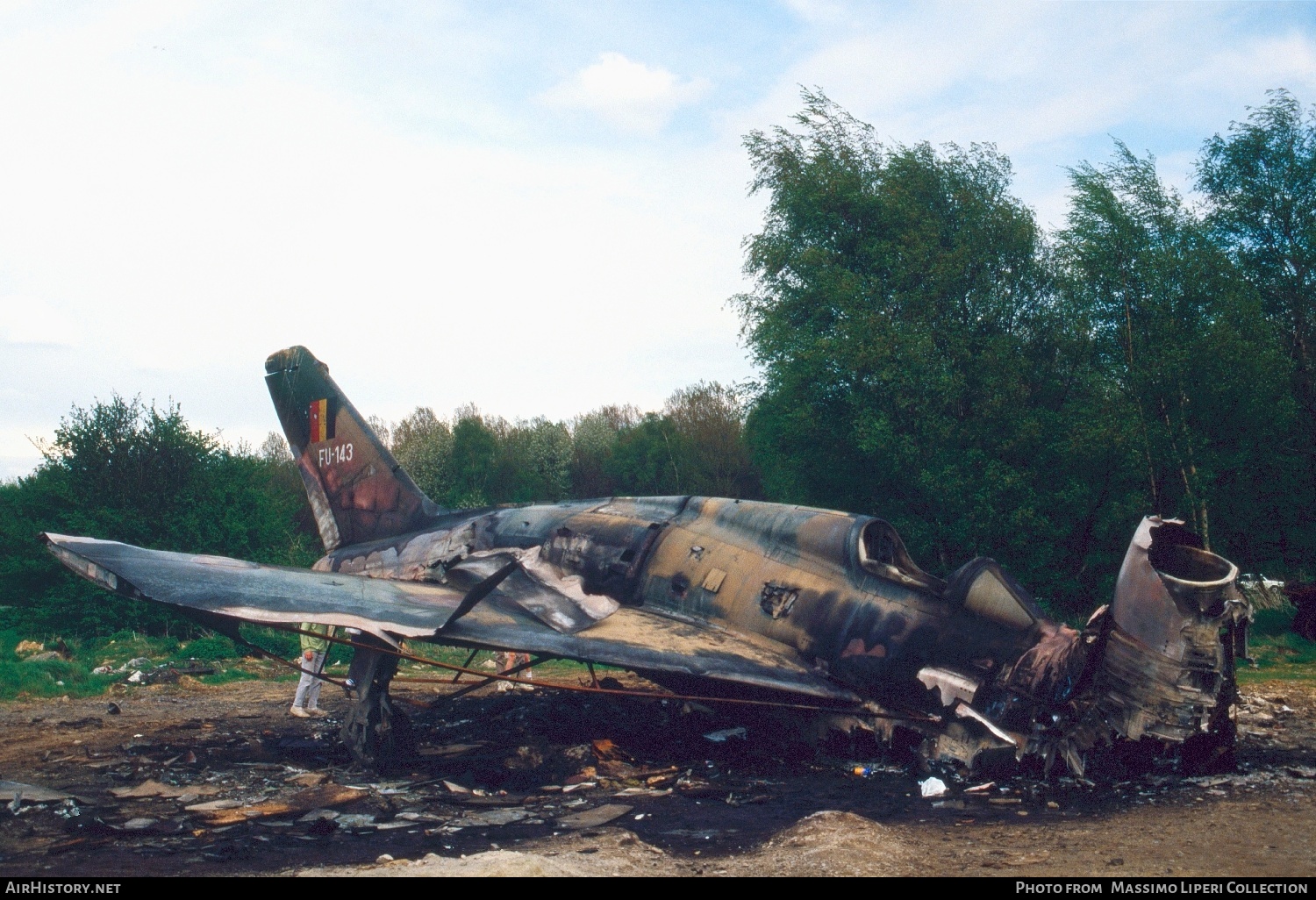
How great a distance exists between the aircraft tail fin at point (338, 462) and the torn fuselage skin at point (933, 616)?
306 centimetres

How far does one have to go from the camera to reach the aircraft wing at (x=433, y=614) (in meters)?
8.21

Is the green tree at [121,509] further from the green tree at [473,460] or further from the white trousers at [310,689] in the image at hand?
the green tree at [473,460]

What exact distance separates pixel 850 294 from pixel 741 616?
66.7 ft

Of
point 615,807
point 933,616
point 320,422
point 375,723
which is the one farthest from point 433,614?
point 320,422

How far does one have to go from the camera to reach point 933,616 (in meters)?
9.03

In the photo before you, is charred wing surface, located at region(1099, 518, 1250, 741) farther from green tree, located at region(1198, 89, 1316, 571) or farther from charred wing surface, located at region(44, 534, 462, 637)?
green tree, located at region(1198, 89, 1316, 571)

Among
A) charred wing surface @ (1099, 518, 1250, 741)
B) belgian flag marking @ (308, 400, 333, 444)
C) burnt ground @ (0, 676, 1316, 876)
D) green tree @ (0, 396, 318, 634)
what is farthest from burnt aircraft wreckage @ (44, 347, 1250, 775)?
green tree @ (0, 396, 318, 634)

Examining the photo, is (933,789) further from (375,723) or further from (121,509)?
(121,509)

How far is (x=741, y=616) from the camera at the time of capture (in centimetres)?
1022

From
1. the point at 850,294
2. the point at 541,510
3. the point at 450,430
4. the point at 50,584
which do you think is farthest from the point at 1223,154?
the point at 450,430

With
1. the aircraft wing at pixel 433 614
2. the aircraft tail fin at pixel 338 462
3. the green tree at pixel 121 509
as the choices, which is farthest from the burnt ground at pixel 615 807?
the green tree at pixel 121 509
